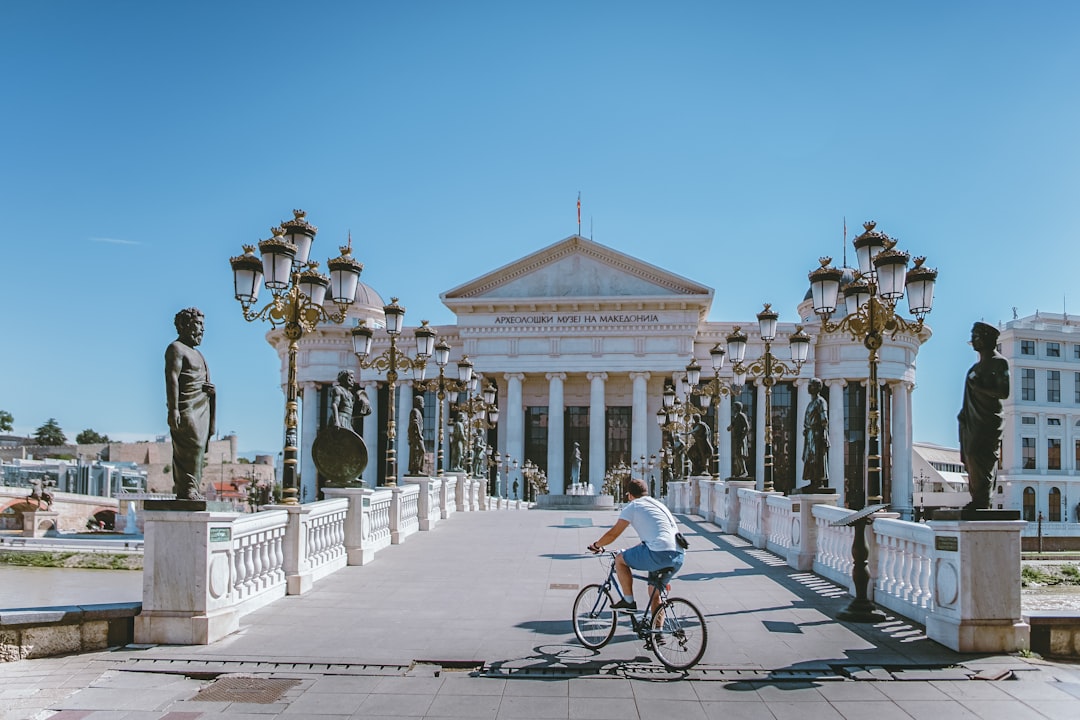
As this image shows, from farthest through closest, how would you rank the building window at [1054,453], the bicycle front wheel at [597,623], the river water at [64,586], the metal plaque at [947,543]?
the building window at [1054,453]
the river water at [64,586]
the metal plaque at [947,543]
the bicycle front wheel at [597,623]

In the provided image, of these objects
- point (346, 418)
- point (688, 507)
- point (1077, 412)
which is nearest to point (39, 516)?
point (688, 507)

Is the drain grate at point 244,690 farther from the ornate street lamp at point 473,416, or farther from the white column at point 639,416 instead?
the white column at point 639,416

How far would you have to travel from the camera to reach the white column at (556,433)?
60844 millimetres

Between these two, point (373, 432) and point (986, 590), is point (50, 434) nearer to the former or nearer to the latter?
point (373, 432)

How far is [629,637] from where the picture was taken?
9477 millimetres

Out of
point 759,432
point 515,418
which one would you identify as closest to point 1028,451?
point 759,432

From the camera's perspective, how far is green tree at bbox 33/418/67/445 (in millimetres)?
155375

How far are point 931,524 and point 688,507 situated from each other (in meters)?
21.2

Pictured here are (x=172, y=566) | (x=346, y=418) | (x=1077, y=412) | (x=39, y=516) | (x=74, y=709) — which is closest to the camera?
(x=74, y=709)

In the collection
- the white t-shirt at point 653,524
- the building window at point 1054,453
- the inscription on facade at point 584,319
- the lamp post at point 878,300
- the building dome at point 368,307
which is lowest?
the building window at point 1054,453

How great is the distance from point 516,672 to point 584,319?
2187 inches

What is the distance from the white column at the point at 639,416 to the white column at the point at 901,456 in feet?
59.4

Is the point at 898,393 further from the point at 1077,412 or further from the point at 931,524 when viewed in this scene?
the point at 931,524

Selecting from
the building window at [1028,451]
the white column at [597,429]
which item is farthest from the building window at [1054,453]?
the white column at [597,429]
